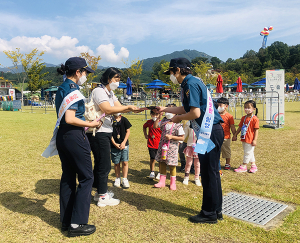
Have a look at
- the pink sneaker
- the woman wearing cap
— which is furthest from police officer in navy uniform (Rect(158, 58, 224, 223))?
the pink sneaker

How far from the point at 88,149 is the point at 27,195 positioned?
206cm

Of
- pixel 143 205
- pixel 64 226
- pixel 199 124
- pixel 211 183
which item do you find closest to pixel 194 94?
pixel 199 124

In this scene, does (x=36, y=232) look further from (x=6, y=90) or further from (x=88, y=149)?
(x=6, y=90)

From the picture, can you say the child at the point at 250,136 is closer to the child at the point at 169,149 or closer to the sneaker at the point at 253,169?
the sneaker at the point at 253,169

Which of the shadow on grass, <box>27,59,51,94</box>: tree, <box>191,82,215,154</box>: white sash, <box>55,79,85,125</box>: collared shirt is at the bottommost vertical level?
the shadow on grass

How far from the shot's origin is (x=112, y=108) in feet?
11.1

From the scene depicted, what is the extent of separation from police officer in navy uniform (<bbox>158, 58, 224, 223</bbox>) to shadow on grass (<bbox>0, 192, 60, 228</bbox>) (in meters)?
1.95

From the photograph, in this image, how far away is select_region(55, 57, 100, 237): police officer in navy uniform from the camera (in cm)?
290

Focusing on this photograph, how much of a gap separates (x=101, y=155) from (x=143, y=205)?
3.41 feet

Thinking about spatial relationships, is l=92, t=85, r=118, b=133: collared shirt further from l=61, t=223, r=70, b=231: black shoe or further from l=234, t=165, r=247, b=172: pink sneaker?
l=234, t=165, r=247, b=172: pink sneaker

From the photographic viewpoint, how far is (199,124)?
3197 mm

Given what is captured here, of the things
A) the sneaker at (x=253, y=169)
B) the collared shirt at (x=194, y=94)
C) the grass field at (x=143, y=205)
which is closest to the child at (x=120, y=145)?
the grass field at (x=143, y=205)

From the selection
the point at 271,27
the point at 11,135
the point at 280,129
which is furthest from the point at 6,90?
the point at 271,27

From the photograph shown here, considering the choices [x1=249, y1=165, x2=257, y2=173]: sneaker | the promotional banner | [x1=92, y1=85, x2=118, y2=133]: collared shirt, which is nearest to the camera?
[x1=92, y1=85, x2=118, y2=133]: collared shirt
